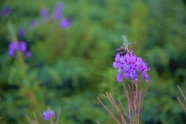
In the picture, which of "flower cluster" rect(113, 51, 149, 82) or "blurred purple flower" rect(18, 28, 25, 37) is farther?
"blurred purple flower" rect(18, 28, 25, 37)

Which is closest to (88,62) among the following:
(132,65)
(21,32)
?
(21,32)

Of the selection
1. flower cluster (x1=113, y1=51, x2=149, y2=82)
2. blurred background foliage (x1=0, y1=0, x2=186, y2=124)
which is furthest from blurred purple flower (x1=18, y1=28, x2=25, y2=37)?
flower cluster (x1=113, y1=51, x2=149, y2=82)

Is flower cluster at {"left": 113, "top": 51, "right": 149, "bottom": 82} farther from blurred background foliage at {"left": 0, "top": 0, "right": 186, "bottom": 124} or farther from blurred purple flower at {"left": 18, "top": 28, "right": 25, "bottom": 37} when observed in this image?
blurred purple flower at {"left": 18, "top": 28, "right": 25, "bottom": 37}

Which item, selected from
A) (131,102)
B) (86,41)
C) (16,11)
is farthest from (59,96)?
(16,11)

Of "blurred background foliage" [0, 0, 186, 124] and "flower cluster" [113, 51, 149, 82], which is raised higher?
"blurred background foliage" [0, 0, 186, 124]

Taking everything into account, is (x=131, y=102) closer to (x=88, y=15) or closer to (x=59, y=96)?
(x=59, y=96)

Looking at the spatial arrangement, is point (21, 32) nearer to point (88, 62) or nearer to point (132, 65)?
point (88, 62)

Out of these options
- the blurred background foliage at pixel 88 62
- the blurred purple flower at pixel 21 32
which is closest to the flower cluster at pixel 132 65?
the blurred background foliage at pixel 88 62

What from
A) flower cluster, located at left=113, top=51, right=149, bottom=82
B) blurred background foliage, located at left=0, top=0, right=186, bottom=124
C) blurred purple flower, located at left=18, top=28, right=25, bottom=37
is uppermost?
blurred purple flower, located at left=18, top=28, right=25, bottom=37
